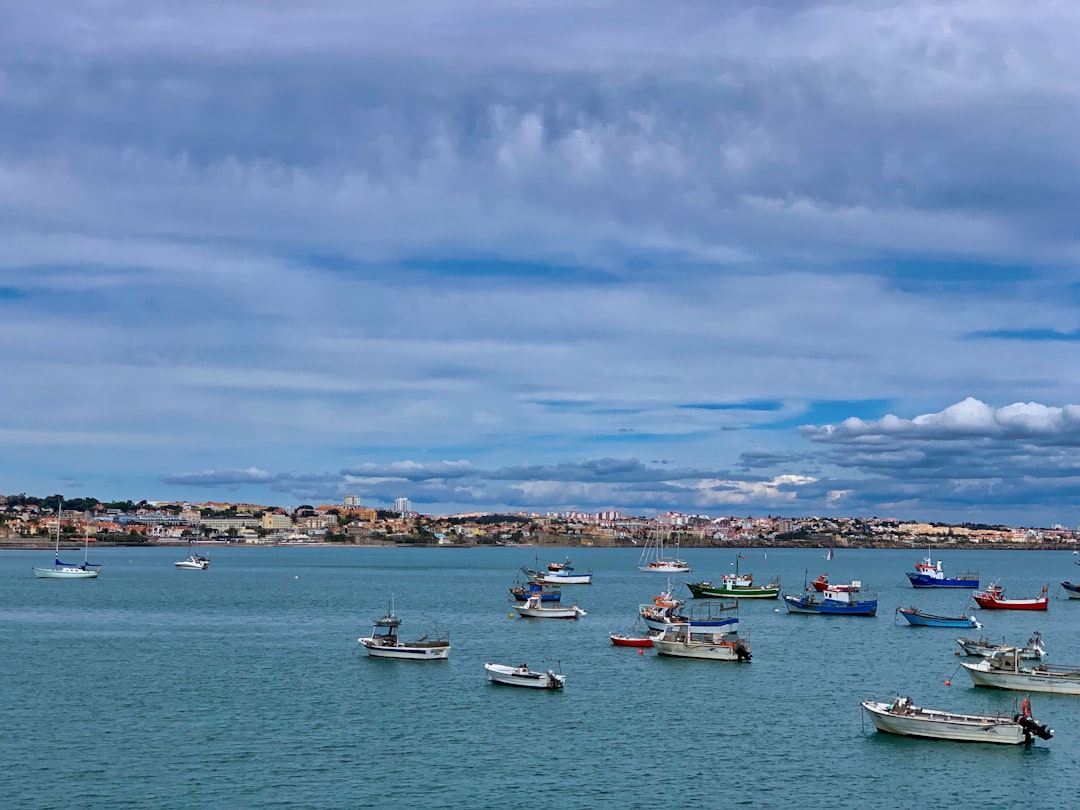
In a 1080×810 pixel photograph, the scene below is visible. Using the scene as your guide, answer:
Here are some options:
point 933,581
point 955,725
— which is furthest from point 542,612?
point 933,581

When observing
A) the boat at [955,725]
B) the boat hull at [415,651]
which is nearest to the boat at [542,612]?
the boat hull at [415,651]

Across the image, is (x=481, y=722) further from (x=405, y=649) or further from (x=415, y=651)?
(x=405, y=649)

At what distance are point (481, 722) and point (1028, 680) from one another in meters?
27.8

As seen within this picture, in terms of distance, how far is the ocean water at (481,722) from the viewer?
124 feet

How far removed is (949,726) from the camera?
45.3m

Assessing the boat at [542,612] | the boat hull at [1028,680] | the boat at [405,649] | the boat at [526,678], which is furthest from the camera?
the boat at [542,612]

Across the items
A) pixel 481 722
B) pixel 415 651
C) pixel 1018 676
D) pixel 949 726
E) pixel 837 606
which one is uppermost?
pixel 1018 676

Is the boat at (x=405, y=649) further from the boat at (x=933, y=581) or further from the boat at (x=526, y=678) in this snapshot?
the boat at (x=933, y=581)

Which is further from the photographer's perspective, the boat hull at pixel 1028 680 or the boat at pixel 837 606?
the boat at pixel 837 606

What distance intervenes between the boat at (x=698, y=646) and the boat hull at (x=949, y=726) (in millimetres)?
21520

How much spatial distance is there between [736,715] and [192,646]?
3717 centimetres

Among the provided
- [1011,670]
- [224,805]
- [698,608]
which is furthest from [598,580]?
[224,805]

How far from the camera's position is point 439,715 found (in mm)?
50062

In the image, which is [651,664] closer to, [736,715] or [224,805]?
[736,715]
